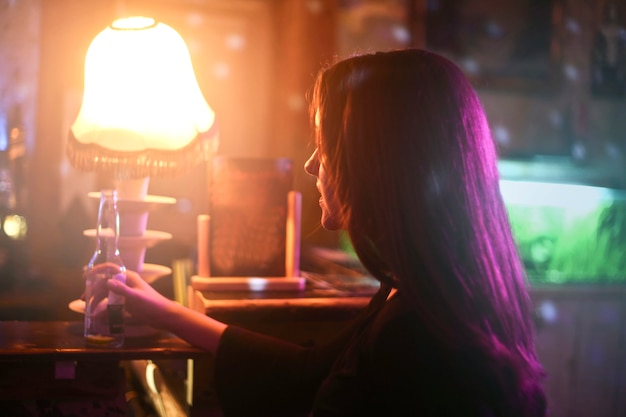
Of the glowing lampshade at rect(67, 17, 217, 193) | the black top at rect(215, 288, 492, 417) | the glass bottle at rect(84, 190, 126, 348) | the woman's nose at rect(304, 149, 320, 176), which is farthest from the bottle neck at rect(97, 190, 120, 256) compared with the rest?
the black top at rect(215, 288, 492, 417)

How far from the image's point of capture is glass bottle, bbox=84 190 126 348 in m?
1.08

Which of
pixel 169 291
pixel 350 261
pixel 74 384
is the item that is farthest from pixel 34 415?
pixel 350 261

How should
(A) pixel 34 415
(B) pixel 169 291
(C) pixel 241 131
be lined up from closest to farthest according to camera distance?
(A) pixel 34 415 < (B) pixel 169 291 < (C) pixel 241 131

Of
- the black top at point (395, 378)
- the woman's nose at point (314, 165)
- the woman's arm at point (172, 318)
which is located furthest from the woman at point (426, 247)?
the woman's arm at point (172, 318)

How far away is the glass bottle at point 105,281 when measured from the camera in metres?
1.08

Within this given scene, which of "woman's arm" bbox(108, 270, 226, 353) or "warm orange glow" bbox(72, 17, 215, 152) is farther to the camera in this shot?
"warm orange glow" bbox(72, 17, 215, 152)

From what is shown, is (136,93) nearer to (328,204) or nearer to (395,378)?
(328,204)

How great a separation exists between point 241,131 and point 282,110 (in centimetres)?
35

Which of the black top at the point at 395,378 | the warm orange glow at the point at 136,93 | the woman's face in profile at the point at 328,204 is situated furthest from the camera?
the warm orange glow at the point at 136,93

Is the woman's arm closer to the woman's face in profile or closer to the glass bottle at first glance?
the glass bottle

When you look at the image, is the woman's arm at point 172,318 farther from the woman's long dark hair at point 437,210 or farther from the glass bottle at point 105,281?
the woman's long dark hair at point 437,210

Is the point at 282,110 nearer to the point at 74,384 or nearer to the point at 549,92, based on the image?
the point at 549,92

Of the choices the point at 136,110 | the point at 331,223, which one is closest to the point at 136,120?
the point at 136,110

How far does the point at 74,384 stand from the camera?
42.3 inches
